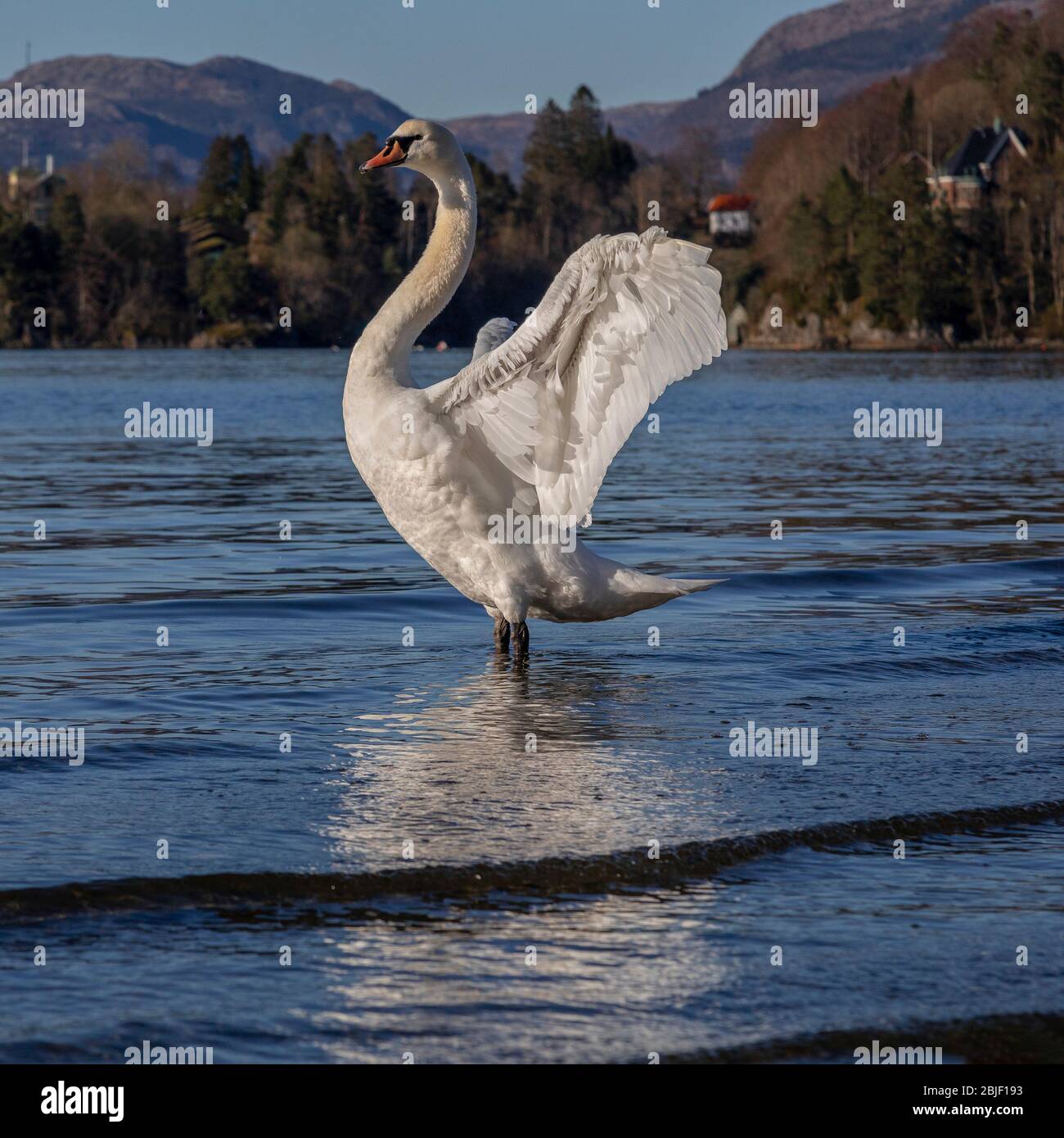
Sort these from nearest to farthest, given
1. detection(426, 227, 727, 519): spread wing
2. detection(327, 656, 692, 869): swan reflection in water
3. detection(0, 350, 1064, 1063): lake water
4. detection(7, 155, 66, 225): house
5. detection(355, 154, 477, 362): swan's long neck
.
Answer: detection(0, 350, 1064, 1063): lake water → detection(327, 656, 692, 869): swan reflection in water → detection(426, 227, 727, 519): spread wing → detection(355, 154, 477, 362): swan's long neck → detection(7, 155, 66, 225): house

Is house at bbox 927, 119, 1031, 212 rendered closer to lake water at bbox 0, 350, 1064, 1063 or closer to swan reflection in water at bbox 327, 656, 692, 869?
lake water at bbox 0, 350, 1064, 1063

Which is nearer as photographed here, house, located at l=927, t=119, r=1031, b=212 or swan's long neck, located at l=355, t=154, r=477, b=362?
swan's long neck, located at l=355, t=154, r=477, b=362

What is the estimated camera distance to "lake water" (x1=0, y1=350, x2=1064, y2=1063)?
4.99m

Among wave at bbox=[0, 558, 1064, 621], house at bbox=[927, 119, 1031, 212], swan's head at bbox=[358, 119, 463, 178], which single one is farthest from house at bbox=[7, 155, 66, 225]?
swan's head at bbox=[358, 119, 463, 178]

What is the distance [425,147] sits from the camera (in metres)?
10.3

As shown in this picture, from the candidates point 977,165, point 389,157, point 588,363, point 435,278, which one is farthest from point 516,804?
point 977,165

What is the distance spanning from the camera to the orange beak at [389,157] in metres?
9.97

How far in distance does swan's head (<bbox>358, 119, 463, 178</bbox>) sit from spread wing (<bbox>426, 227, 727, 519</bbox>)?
1.69 metres

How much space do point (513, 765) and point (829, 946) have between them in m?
2.58

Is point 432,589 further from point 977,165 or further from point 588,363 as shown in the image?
point 977,165

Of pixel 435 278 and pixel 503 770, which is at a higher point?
pixel 435 278

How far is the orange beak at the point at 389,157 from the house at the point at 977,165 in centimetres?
13131

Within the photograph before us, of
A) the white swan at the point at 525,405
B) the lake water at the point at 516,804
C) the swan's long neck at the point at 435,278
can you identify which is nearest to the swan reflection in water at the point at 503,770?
the lake water at the point at 516,804

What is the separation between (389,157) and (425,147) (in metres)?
0.26
